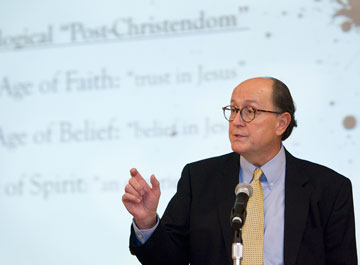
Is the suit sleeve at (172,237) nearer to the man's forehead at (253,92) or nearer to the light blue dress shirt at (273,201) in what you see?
the light blue dress shirt at (273,201)

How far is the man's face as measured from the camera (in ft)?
7.67

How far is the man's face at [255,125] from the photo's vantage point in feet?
7.67

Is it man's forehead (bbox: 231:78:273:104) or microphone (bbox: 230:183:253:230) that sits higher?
man's forehead (bbox: 231:78:273:104)

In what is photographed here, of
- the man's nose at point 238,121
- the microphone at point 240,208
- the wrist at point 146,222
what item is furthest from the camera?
the man's nose at point 238,121

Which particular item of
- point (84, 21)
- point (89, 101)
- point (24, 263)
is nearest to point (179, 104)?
point (89, 101)

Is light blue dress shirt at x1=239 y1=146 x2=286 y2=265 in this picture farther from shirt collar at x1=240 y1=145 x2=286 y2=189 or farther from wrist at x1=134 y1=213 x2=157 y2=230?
wrist at x1=134 y1=213 x2=157 y2=230

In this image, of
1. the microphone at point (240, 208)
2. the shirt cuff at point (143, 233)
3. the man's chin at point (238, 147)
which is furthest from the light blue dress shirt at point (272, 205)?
the microphone at point (240, 208)

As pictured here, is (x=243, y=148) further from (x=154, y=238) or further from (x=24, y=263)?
(x=24, y=263)

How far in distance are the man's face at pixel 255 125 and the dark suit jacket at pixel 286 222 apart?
0.44ft

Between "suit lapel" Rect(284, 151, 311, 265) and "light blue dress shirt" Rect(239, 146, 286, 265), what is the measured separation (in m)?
0.03

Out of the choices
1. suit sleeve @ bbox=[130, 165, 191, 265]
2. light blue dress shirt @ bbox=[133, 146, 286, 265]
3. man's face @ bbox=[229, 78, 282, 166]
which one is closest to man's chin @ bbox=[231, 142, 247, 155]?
man's face @ bbox=[229, 78, 282, 166]

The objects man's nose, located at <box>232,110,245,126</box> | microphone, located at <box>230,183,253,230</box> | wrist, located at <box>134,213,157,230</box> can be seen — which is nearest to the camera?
microphone, located at <box>230,183,253,230</box>

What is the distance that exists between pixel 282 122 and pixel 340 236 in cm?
52

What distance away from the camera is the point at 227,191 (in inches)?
93.7
